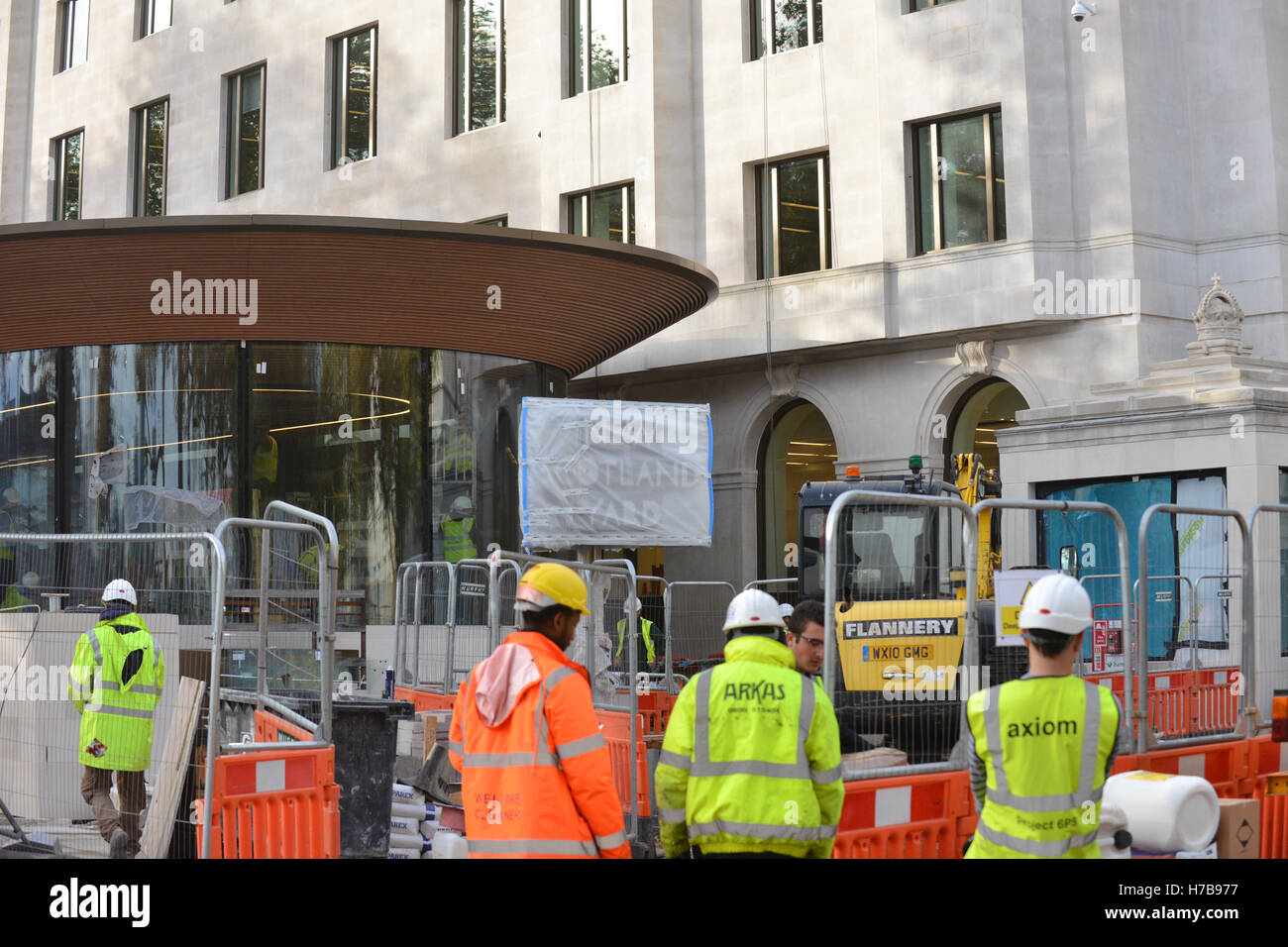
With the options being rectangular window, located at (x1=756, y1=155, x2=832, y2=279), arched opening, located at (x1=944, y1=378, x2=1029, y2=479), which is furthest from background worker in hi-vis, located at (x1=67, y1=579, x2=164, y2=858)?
rectangular window, located at (x1=756, y1=155, x2=832, y2=279)

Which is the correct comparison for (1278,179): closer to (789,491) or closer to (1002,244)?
(1002,244)

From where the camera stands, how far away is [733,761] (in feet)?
19.7

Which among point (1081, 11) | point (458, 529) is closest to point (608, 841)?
point (458, 529)

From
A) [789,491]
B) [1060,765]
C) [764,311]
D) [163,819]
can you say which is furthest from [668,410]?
[1060,765]

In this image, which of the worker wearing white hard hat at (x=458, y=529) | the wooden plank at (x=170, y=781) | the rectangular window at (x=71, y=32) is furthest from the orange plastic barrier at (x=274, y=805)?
the rectangular window at (x=71, y=32)

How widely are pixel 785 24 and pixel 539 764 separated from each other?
2537cm

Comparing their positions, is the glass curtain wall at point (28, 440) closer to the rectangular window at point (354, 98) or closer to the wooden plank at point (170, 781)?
the rectangular window at point (354, 98)

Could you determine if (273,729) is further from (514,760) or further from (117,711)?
(514,760)

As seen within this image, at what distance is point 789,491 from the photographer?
1200 inches

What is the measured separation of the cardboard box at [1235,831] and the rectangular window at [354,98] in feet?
102

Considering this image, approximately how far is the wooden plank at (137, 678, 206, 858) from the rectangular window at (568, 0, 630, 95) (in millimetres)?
23278

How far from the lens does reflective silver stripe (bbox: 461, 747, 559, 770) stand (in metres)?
5.91
